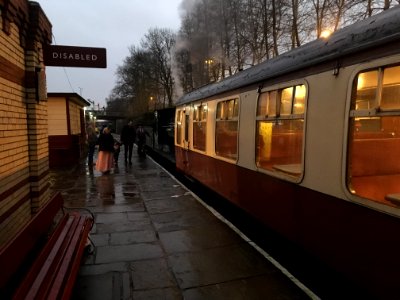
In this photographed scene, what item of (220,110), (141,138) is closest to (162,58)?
(141,138)

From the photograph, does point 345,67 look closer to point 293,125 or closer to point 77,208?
point 293,125

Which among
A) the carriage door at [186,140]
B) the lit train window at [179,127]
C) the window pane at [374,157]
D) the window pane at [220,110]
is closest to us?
the window pane at [374,157]

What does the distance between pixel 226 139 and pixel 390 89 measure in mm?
3968

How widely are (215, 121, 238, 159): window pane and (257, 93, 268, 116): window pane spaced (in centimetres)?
98

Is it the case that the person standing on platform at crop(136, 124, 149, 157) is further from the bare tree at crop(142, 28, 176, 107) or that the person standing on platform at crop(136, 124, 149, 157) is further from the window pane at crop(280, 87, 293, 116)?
the bare tree at crop(142, 28, 176, 107)

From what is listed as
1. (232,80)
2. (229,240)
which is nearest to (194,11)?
(232,80)

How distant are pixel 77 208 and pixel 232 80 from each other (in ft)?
12.6

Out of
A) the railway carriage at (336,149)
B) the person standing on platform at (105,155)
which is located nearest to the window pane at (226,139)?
the railway carriage at (336,149)

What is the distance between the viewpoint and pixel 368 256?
10.2 feet

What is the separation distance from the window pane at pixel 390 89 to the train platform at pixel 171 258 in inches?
78.8

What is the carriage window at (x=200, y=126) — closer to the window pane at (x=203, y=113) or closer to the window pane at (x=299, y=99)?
the window pane at (x=203, y=113)

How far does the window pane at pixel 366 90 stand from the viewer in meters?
3.10

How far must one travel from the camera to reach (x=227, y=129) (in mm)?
6793

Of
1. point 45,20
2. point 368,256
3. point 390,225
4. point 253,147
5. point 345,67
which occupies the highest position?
point 45,20
